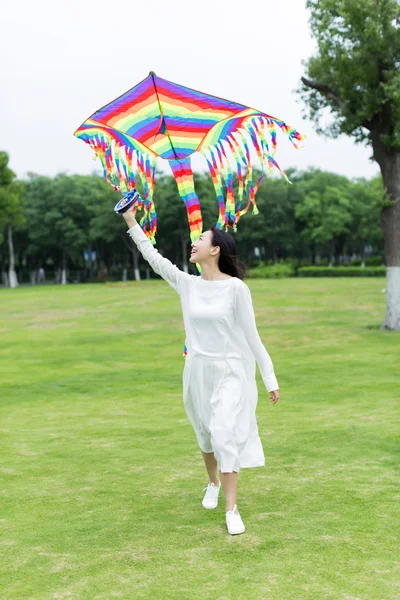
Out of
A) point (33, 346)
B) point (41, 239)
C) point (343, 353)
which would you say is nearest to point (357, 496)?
point (343, 353)

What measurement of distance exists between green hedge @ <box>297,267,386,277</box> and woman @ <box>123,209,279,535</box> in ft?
160

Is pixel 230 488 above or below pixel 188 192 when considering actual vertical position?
below

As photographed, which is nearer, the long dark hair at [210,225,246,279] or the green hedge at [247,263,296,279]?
the long dark hair at [210,225,246,279]

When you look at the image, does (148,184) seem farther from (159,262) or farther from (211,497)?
(211,497)

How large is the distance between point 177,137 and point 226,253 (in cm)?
213

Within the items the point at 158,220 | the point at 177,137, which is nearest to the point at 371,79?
the point at 177,137

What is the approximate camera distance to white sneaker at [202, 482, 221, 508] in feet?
18.9

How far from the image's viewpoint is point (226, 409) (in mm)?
5215

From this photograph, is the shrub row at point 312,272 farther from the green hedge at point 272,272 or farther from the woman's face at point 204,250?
the woman's face at point 204,250

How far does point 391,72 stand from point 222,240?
1450cm

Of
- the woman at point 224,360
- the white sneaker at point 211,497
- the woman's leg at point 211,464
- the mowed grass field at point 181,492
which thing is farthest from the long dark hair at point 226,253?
the mowed grass field at point 181,492

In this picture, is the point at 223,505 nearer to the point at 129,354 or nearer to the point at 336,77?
the point at 129,354

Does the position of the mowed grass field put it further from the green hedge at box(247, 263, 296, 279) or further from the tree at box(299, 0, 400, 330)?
the green hedge at box(247, 263, 296, 279)

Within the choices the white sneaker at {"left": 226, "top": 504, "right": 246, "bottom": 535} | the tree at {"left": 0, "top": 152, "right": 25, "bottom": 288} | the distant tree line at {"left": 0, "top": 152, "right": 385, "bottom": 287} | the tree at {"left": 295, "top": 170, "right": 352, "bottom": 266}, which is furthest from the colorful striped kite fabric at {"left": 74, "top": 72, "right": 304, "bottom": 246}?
the tree at {"left": 295, "top": 170, "right": 352, "bottom": 266}
